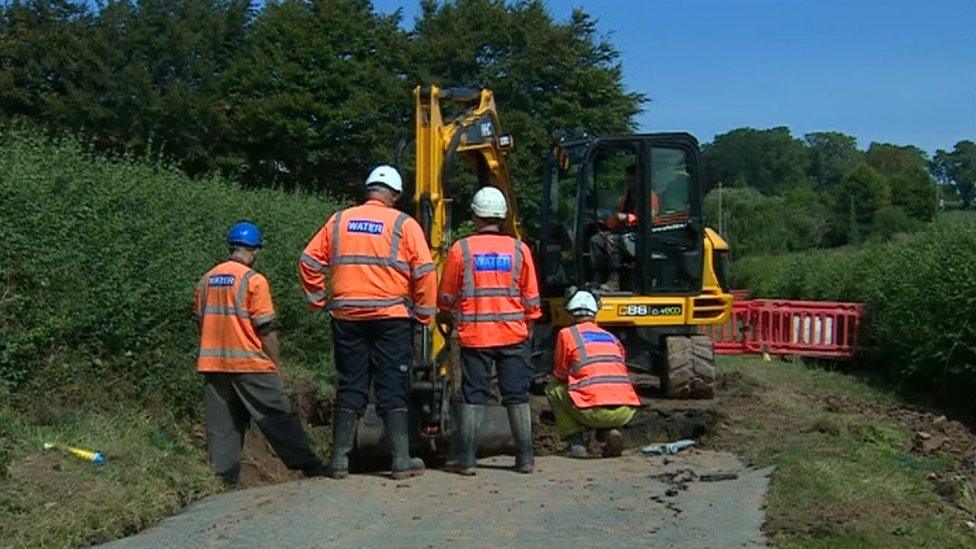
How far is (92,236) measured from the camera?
10.2m

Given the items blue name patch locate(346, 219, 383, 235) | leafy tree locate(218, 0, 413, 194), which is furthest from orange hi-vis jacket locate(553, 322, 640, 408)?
leafy tree locate(218, 0, 413, 194)

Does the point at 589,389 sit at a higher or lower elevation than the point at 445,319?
lower

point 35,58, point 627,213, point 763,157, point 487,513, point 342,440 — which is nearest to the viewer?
point 487,513

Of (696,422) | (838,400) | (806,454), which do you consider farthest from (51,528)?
(838,400)

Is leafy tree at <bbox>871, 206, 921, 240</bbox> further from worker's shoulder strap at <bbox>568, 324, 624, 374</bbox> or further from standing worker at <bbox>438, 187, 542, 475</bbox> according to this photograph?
standing worker at <bbox>438, 187, 542, 475</bbox>

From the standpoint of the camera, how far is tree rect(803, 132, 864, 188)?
3354 inches

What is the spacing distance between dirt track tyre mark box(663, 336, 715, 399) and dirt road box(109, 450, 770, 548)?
4.16 metres

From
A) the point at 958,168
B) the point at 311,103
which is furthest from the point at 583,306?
the point at 958,168

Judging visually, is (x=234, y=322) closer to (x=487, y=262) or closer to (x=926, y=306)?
(x=487, y=262)

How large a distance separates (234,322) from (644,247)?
5871mm

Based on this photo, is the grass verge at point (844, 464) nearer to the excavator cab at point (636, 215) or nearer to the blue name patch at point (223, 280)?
the excavator cab at point (636, 215)

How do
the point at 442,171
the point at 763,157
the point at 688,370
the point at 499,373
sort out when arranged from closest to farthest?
the point at 499,373 → the point at 442,171 → the point at 688,370 → the point at 763,157

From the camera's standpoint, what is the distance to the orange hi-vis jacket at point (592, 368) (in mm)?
10648

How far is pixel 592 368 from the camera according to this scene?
10.7m
